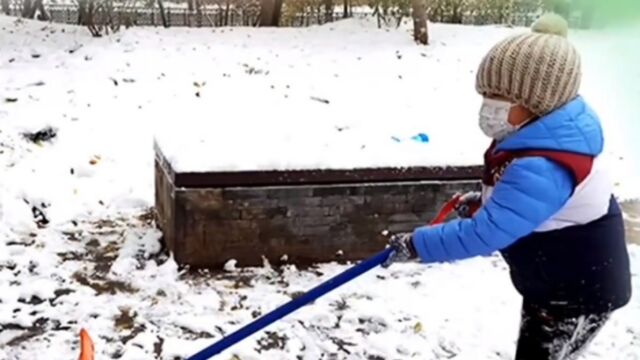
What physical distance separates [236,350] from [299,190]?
3.51 feet

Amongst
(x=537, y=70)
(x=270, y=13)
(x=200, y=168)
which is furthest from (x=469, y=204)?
(x=270, y=13)

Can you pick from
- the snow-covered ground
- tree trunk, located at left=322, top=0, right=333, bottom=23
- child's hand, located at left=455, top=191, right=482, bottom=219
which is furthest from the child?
tree trunk, located at left=322, top=0, right=333, bottom=23

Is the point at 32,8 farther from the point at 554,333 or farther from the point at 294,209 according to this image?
the point at 554,333

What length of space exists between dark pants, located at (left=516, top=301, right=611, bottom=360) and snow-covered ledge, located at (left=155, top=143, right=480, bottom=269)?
1975 millimetres

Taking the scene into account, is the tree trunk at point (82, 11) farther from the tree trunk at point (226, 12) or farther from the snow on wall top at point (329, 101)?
the tree trunk at point (226, 12)

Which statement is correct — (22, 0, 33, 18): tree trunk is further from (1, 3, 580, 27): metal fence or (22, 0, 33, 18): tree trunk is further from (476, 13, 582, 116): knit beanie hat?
(476, 13, 582, 116): knit beanie hat

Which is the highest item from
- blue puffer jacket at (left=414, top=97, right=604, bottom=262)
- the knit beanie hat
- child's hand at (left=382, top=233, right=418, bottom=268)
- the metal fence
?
the knit beanie hat

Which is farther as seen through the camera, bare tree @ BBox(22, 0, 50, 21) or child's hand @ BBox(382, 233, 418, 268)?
bare tree @ BBox(22, 0, 50, 21)

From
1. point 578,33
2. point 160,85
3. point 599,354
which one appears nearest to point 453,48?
point 160,85

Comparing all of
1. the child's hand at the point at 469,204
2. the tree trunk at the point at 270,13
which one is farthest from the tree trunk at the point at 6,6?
the child's hand at the point at 469,204

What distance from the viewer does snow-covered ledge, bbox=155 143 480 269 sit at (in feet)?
12.6

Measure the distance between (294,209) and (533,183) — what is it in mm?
2339

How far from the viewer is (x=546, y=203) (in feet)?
5.49

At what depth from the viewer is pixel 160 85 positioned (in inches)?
302
